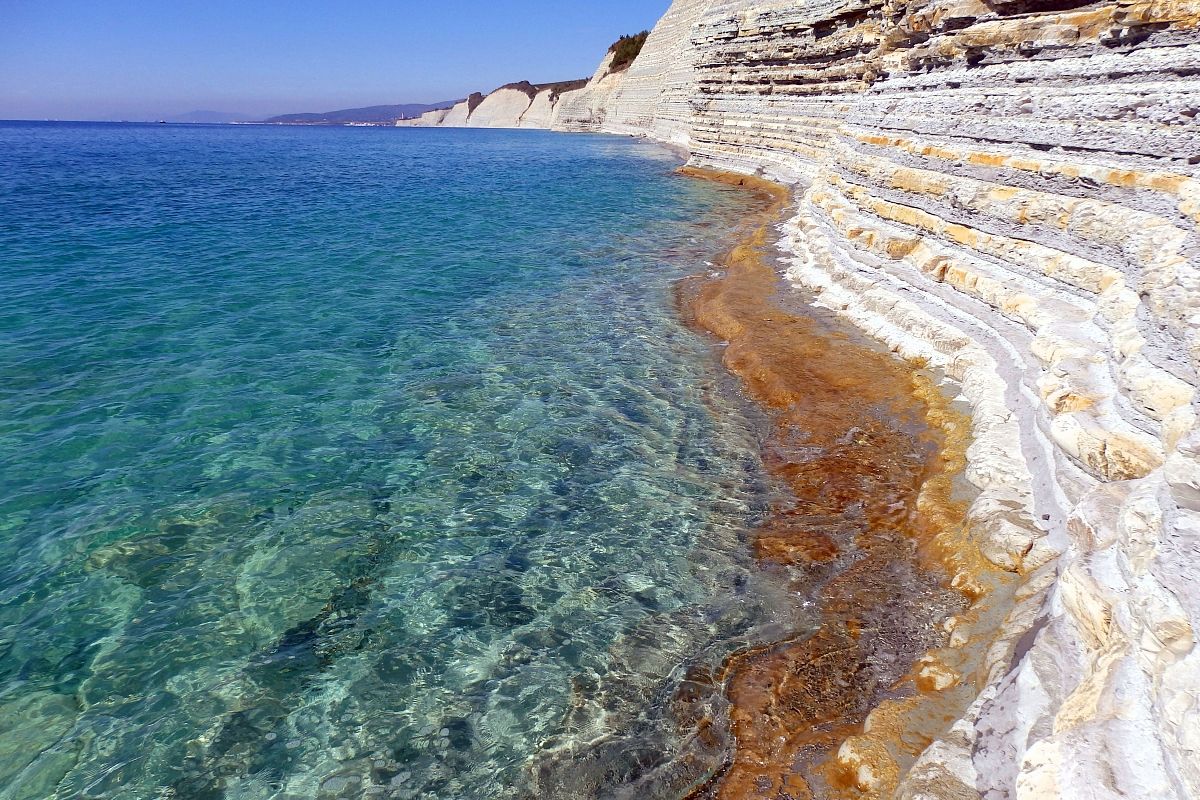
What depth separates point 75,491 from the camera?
612 centimetres

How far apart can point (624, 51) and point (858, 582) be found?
306ft

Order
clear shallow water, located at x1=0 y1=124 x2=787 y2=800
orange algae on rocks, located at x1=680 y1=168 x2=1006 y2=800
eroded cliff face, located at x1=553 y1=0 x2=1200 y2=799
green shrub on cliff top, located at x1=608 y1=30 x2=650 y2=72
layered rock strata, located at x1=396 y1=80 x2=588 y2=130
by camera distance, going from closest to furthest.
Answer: eroded cliff face, located at x1=553 y1=0 x2=1200 y2=799 → orange algae on rocks, located at x1=680 y1=168 x2=1006 y2=800 → clear shallow water, located at x1=0 y1=124 x2=787 y2=800 → green shrub on cliff top, located at x1=608 y1=30 x2=650 y2=72 → layered rock strata, located at x1=396 y1=80 x2=588 y2=130

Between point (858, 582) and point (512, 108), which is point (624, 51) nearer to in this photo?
point (512, 108)

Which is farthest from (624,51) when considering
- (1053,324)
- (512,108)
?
(1053,324)

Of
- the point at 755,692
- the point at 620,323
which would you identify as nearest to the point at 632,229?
the point at 620,323

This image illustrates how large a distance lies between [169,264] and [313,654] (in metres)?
14.0

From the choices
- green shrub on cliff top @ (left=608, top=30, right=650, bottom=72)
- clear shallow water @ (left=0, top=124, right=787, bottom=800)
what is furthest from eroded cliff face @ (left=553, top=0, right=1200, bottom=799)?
green shrub on cliff top @ (left=608, top=30, right=650, bottom=72)

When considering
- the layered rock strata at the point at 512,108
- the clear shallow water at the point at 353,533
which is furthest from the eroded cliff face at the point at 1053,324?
the layered rock strata at the point at 512,108

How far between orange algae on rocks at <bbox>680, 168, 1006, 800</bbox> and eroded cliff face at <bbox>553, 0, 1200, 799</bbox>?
115mm

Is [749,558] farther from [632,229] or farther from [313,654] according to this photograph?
[632,229]

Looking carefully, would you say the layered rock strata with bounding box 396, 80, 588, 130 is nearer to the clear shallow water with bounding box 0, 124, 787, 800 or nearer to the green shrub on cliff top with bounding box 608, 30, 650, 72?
the green shrub on cliff top with bounding box 608, 30, 650, 72

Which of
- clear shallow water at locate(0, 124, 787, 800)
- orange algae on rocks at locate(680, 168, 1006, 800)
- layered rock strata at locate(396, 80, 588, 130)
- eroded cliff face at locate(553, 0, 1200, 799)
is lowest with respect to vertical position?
layered rock strata at locate(396, 80, 588, 130)

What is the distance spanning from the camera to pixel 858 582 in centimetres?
Result: 466

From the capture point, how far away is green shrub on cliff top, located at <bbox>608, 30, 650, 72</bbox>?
84562mm
